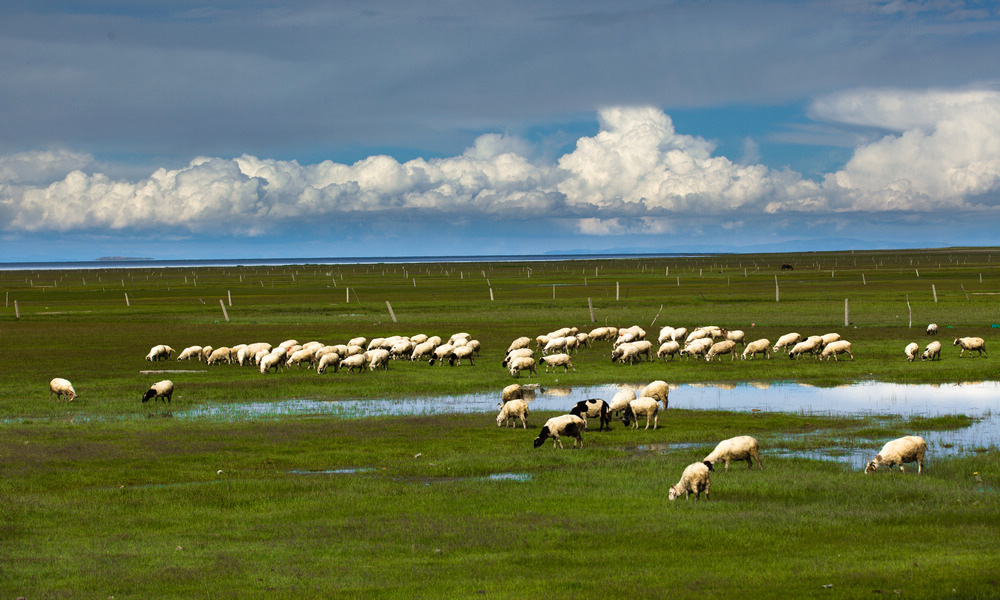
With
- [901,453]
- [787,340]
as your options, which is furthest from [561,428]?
[787,340]

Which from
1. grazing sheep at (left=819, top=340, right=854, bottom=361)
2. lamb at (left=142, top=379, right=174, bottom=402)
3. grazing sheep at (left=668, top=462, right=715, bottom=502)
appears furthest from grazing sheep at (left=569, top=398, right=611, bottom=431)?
grazing sheep at (left=819, top=340, right=854, bottom=361)

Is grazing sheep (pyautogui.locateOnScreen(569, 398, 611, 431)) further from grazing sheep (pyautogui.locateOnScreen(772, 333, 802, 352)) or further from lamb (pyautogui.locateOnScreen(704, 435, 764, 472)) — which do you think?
grazing sheep (pyautogui.locateOnScreen(772, 333, 802, 352))

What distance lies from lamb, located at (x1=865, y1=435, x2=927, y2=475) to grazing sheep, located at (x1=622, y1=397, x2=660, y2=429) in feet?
21.1

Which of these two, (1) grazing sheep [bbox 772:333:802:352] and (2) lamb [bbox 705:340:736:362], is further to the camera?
(1) grazing sheep [bbox 772:333:802:352]

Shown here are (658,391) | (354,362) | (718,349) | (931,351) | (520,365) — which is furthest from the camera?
(718,349)

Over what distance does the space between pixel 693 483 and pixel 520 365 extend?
17.9 m

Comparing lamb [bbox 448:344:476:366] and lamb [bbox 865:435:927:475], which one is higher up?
lamb [bbox 448:344:476:366]

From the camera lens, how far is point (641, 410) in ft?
75.0

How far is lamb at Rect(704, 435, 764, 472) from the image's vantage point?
1745 cm

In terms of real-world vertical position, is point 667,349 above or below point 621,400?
above

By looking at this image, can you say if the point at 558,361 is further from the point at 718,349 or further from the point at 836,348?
the point at 836,348

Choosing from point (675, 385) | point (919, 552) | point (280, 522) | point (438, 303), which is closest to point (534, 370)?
point (675, 385)

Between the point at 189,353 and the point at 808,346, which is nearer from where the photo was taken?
the point at 808,346

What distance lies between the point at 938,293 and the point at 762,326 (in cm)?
3276
